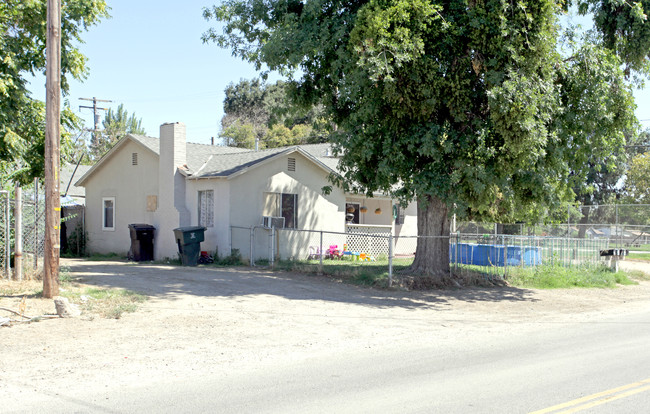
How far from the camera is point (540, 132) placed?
1290cm

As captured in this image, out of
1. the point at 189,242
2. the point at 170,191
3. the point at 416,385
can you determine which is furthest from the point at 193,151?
the point at 416,385

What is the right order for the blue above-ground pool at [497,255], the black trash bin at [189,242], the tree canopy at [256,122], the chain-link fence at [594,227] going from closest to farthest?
the blue above-ground pool at [497,255], the black trash bin at [189,242], the chain-link fence at [594,227], the tree canopy at [256,122]

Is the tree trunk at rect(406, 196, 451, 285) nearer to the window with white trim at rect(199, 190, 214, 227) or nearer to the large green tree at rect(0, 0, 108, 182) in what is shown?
the window with white trim at rect(199, 190, 214, 227)

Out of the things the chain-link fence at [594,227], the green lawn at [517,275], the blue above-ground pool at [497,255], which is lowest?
the green lawn at [517,275]

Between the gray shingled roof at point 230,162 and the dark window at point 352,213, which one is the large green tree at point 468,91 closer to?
the gray shingled roof at point 230,162

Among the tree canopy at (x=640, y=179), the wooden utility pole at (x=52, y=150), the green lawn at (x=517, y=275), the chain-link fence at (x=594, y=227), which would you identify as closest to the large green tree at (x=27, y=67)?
the wooden utility pole at (x=52, y=150)

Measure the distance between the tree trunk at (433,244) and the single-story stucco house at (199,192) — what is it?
4.56 meters

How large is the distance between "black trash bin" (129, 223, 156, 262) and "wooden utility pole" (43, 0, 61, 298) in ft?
31.5

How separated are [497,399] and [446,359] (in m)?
1.98

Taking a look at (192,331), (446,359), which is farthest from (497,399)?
(192,331)

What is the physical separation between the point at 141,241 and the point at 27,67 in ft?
24.7

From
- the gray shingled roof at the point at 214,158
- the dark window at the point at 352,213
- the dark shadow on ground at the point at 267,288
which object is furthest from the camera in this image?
the dark window at the point at 352,213

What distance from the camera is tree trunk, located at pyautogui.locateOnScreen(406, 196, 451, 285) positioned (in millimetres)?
16031

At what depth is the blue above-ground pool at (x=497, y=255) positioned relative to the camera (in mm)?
17312
